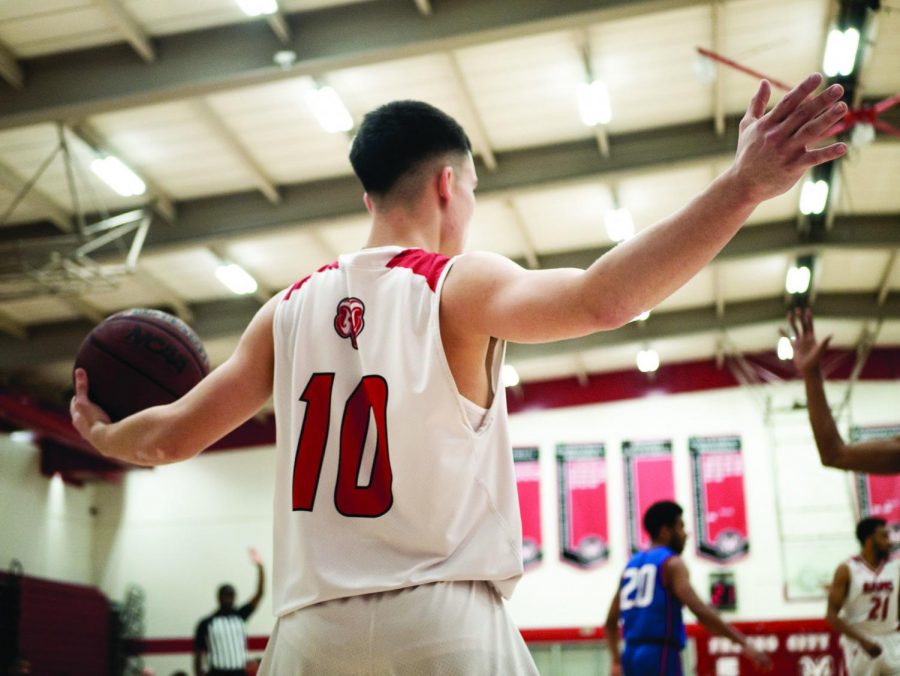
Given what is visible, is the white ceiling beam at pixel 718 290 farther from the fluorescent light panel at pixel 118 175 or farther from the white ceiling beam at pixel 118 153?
the fluorescent light panel at pixel 118 175

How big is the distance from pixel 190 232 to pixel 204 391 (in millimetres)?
11065

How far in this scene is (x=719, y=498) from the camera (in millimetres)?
16641

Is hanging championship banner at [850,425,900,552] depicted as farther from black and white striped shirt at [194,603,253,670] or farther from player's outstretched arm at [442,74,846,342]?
player's outstretched arm at [442,74,846,342]

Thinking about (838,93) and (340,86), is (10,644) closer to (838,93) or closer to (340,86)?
(340,86)

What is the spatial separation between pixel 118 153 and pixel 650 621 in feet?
26.3

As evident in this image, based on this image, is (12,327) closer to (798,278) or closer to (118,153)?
(118,153)

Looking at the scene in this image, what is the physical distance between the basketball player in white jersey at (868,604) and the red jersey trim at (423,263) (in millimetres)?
6335

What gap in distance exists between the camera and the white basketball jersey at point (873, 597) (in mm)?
7441

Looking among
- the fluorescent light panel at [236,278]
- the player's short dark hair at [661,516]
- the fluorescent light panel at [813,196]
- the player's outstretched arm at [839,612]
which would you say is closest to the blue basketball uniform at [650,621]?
the player's short dark hair at [661,516]

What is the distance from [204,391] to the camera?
1979 millimetres

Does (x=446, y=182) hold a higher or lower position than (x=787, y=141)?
higher

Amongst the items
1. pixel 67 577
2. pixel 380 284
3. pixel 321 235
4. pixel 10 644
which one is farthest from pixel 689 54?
pixel 67 577

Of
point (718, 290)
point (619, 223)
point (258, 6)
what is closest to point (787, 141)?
point (258, 6)

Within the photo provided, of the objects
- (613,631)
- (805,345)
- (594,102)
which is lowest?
(613,631)
